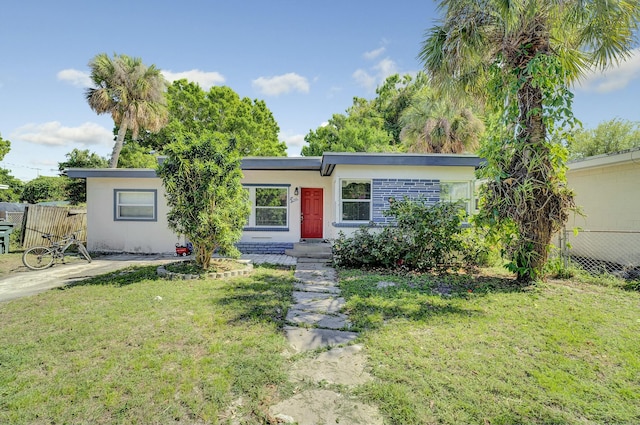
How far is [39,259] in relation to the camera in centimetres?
849

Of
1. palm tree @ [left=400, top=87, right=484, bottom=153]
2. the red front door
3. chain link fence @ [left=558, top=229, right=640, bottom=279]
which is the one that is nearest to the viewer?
chain link fence @ [left=558, top=229, right=640, bottom=279]

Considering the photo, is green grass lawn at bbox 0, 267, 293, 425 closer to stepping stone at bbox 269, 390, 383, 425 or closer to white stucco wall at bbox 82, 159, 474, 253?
stepping stone at bbox 269, 390, 383, 425

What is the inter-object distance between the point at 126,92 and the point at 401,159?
601 inches

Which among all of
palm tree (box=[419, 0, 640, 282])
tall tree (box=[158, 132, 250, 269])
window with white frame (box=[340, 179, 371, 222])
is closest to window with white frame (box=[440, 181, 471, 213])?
window with white frame (box=[340, 179, 371, 222])

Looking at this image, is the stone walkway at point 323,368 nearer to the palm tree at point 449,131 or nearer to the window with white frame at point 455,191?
the window with white frame at point 455,191

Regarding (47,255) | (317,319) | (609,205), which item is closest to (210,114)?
(47,255)

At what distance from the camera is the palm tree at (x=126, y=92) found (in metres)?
16.2

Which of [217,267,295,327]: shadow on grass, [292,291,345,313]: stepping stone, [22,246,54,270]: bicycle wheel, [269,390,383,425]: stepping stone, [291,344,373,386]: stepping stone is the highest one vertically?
[22,246,54,270]: bicycle wheel

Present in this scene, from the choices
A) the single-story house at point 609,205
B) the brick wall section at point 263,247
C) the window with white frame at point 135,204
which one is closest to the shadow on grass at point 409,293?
the single-story house at point 609,205

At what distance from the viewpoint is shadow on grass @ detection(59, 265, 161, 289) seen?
656 cm

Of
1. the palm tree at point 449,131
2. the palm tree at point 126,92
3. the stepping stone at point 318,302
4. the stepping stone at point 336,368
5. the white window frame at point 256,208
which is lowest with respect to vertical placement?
the stepping stone at point 336,368

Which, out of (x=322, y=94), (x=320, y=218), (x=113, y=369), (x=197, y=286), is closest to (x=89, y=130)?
(x=322, y=94)

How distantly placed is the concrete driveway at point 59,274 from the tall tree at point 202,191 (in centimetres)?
258

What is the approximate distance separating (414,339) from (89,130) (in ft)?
168
